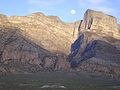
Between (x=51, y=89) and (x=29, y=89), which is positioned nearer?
(x=29, y=89)

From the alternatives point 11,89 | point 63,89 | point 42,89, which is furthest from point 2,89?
point 63,89

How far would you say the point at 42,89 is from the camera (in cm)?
15688

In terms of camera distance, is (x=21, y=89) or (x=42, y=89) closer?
(x=21, y=89)

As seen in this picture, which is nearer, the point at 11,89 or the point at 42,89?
the point at 11,89

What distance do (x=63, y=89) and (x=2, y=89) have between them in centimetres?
3197

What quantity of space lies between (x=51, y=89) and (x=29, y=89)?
16.1 m

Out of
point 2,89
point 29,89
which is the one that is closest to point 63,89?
point 29,89

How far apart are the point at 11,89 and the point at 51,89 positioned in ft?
78.8

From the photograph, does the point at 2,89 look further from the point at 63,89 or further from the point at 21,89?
the point at 63,89

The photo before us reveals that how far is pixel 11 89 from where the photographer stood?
143250 millimetres

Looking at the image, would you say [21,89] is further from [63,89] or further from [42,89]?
[63,89]

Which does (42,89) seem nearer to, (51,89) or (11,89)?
(51,89)

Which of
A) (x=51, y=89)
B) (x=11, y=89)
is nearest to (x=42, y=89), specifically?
(x=51, y=89)

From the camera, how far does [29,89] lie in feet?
488
